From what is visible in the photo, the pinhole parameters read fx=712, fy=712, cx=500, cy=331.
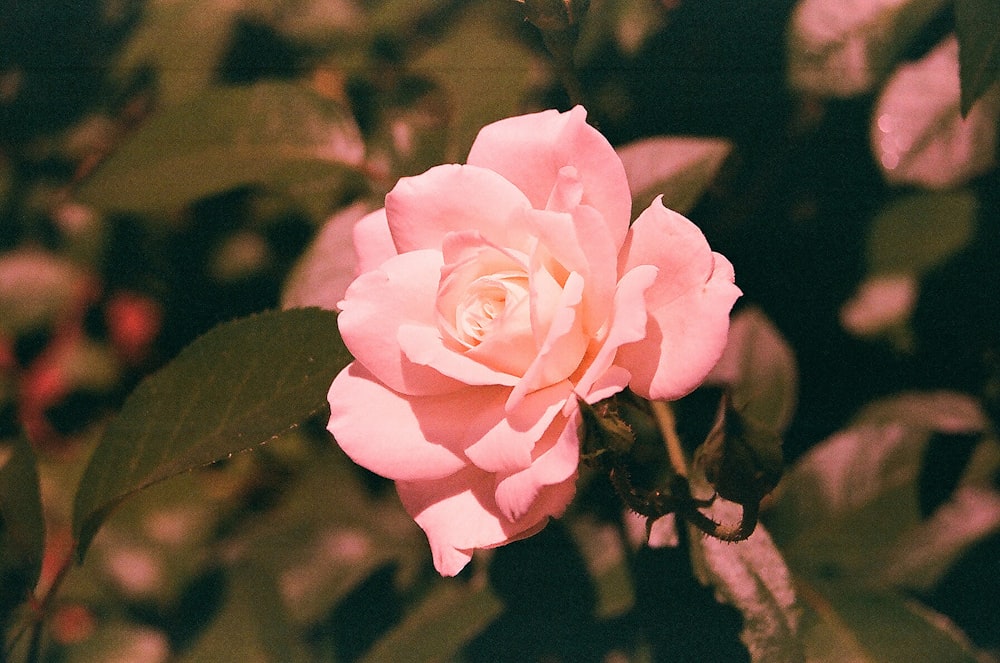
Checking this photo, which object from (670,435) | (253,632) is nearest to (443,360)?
(670,435)

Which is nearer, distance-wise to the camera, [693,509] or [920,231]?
[693,509]

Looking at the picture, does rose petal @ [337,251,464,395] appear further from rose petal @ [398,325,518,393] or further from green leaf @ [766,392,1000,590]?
green leaf @ [766,392,1000,590]

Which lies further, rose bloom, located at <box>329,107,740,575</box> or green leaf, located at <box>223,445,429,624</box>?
green leaf, located at <box>223,445,429,624</box>

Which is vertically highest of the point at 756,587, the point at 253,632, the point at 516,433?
the point at 516,433

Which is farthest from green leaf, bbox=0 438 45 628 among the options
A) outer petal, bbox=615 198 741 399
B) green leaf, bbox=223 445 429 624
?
outer petal, bbox=615 198 741 399

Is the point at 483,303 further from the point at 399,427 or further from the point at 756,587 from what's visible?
the point at 756,587

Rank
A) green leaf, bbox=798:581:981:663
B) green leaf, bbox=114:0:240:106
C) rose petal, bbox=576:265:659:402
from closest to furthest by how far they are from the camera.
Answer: rose petal, bbox=576:265:659:402 → green leaf, bbox=798:581:981:663 → green leaf, bbox=114:0:240:106

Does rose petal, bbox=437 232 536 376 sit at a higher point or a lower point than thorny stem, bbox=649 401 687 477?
higher

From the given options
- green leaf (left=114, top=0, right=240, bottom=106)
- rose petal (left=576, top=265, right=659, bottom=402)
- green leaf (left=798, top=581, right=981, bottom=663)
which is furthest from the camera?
green leaf (left=114, top=0, right=240, bottom=106)
